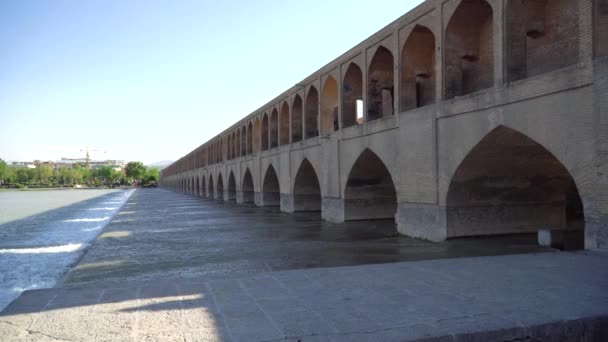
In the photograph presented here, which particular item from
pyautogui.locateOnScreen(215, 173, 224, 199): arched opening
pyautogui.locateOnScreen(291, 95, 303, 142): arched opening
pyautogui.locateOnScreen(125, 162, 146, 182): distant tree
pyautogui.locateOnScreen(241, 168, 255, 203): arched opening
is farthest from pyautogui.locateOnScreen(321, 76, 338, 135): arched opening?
pyautogui.locateOnScreen(125, 162, 146, 182): distant tree

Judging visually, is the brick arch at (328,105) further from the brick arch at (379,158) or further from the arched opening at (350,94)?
the brick arch at (379,158)

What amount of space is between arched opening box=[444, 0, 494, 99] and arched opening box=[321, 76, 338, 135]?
689cm

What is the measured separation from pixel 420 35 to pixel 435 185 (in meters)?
3.96

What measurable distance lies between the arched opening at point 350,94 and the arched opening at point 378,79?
3.78 feet

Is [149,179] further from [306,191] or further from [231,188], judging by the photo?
[306,191]

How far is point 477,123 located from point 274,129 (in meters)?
16.2

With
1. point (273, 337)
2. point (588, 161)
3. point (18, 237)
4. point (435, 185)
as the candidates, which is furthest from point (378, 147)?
point (18, 237)

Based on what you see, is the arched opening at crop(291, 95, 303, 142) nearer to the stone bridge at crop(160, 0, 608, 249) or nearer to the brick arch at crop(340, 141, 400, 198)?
the stone bridge at crop(160, 0, 608, 249)

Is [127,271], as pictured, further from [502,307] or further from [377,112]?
[377,112]

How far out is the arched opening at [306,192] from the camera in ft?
67.8

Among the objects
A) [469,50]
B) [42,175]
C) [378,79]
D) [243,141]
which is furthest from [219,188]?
[42,175]

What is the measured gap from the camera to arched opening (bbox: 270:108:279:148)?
24.7 metres

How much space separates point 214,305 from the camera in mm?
4520

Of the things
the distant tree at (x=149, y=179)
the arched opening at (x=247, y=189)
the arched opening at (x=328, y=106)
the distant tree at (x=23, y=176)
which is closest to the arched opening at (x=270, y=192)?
the arched opening at (x=247, y=189)
